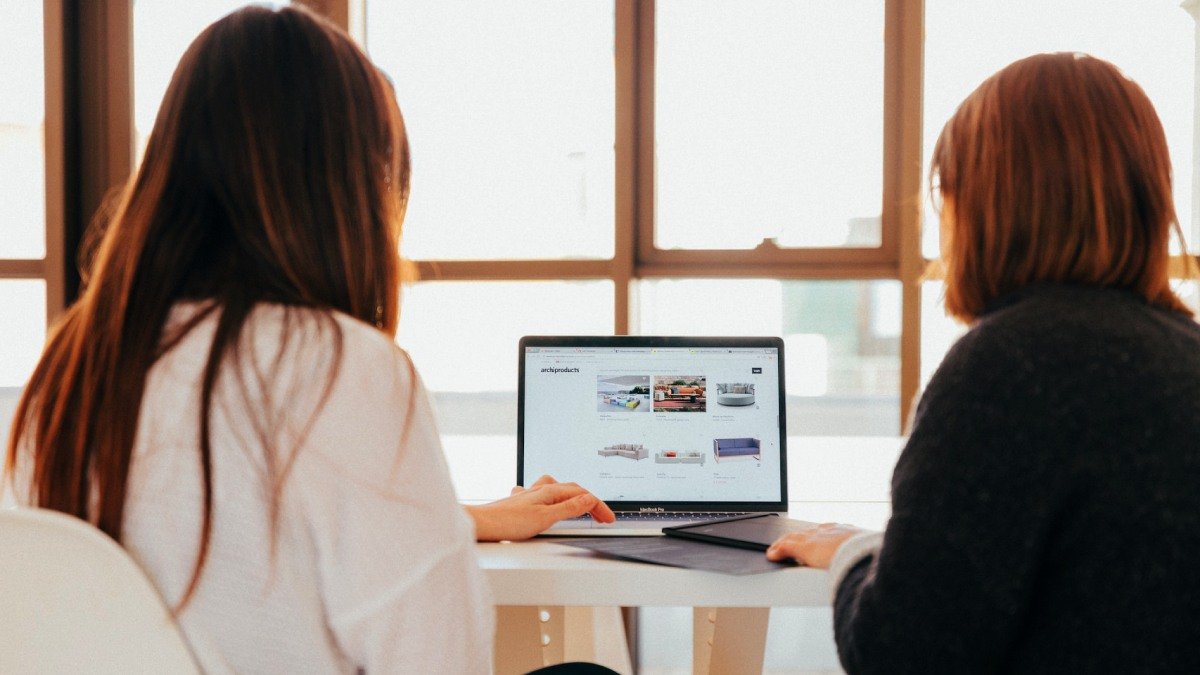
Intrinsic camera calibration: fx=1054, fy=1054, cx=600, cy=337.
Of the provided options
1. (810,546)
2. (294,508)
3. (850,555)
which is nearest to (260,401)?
(294,508)

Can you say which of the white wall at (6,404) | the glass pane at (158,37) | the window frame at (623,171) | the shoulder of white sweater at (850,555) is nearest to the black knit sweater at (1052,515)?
the shoulder of white sweater at (850,555)

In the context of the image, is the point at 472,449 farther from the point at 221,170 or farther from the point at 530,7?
the point at 221,170

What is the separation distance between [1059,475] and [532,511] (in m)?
0.76

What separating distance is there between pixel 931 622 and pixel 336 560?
487 millimetres

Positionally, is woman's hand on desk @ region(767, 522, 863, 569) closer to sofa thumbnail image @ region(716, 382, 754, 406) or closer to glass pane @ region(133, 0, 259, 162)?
sofa thumbnail image @ region(716, 382, 754, 406)

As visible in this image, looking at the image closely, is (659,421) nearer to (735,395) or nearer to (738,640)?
(735,395)

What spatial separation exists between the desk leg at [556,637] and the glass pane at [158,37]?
153 cm

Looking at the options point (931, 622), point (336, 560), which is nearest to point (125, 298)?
point (336, 560)

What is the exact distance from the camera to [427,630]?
0.82 meters

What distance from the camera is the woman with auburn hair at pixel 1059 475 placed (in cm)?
86

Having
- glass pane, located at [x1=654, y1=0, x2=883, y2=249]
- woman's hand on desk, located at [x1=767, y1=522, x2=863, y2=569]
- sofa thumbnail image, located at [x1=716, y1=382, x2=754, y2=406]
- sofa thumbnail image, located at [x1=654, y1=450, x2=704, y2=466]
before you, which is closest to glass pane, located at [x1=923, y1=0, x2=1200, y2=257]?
glass pane, located at [x1=654, y1=0, x2=883, y2=249]

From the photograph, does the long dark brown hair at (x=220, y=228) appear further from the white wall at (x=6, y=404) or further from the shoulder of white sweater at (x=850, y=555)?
the white wall at (x=6, y=404)

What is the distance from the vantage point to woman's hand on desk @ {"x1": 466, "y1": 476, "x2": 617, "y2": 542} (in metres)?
1.43

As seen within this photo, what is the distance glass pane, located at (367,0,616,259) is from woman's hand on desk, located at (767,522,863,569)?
126 centimetres
